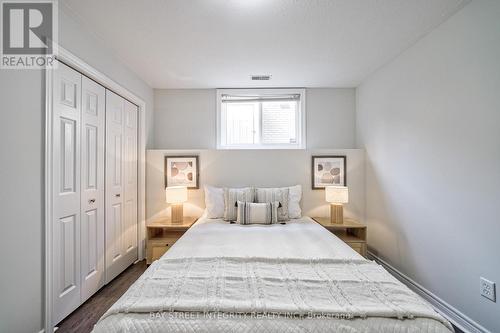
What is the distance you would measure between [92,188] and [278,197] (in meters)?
2.02

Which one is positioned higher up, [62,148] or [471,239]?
[62,148]

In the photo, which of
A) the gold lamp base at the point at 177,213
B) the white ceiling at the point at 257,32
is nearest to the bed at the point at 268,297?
the gold lamp base at the point at 177,213

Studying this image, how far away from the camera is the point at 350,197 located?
336cm

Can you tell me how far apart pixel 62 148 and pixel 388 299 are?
7.95 ft

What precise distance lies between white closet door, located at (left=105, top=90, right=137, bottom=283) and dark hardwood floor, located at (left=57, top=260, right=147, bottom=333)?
100 mm

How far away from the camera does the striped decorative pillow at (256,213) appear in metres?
2.67

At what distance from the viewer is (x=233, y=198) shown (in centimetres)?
291

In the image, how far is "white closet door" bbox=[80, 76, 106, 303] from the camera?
2.11 metres

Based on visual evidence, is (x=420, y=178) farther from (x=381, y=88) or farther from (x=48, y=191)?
(x=48, y=191)

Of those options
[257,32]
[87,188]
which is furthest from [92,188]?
[257,32]

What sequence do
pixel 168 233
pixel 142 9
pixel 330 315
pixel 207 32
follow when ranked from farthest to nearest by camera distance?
1. pixel 168 233
2. pixel 207 32
3. pixel 142 9
4. pixel 330 315

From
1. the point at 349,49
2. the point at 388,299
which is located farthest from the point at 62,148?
the point at 349,49

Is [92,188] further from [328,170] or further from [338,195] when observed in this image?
[328,170]

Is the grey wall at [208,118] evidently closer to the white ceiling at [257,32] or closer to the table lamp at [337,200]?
the white ceiling at [257,32]
